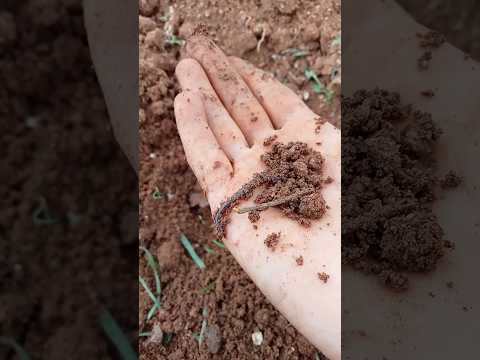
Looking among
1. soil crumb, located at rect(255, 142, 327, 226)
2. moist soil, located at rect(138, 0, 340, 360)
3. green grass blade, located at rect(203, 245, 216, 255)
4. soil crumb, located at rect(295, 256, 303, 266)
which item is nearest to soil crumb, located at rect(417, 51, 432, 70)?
moist soil, located at rect(138, 0, 340, 360)

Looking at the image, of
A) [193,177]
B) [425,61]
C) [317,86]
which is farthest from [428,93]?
[193,177]

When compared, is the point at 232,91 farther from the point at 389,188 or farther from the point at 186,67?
the point at 389,188

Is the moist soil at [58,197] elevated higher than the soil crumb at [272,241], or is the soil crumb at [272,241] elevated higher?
the soil crumb at [272,241]

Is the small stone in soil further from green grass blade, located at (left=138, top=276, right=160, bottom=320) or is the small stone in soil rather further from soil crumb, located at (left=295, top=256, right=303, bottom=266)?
soil crumb, located at (left=295, top=256, right=303, bottom=266)

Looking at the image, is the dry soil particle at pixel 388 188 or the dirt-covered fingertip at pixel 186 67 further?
the dirt-covered fingertip at pixel 186 67

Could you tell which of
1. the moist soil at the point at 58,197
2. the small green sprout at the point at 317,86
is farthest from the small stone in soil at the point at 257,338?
the small green sprout at the point at 317,86

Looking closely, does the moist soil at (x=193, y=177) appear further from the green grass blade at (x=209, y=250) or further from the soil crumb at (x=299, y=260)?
the soil crumb at (x=299, y=260)

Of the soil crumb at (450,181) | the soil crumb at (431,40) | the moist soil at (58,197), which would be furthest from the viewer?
the soil crumb at (431,40)
